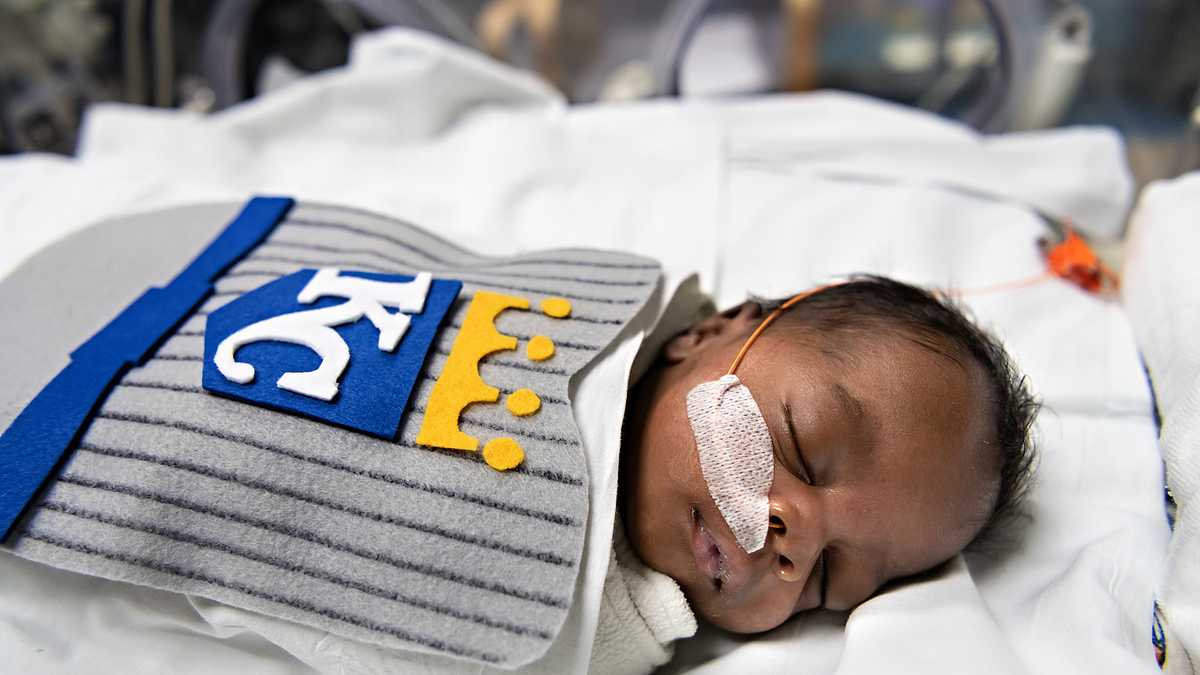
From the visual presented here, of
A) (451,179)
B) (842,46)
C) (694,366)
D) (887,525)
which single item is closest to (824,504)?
(887,525)

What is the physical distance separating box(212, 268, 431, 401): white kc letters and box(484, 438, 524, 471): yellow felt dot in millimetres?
137

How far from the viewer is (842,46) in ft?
6.54

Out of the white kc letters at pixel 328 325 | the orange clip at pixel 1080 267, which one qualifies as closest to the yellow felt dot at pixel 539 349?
the white kc letters at pixel 328 325

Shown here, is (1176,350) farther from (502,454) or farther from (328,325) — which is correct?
(328,325)

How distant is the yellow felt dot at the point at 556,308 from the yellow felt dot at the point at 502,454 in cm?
17

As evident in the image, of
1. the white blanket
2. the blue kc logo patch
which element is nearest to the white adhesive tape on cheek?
the blue kc logo patch

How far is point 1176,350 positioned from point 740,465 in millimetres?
573

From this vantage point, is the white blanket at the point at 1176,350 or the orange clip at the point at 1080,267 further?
the orange clip at the point at 1080,267

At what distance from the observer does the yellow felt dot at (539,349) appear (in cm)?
88

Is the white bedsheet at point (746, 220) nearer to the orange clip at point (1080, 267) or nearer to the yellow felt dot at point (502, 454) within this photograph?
the orange clip at point (1080, 267)

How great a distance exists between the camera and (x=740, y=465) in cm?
82

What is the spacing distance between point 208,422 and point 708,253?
2.30 feet

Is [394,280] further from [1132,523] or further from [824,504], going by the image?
[1132,523]

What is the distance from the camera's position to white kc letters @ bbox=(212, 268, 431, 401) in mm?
812
